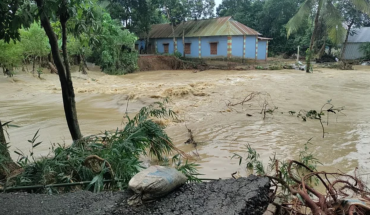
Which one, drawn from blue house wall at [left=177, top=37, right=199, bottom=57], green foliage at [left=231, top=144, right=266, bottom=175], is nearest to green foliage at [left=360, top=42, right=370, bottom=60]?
blue house wall at [left=177, top=37, right=199, bottom=57]

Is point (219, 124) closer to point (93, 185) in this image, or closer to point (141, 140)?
point (141, 140)

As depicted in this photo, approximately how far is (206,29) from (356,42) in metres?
14.8

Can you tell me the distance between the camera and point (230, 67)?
2438 centimetres

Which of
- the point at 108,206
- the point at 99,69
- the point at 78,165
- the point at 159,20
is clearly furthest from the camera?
the point at 159,20

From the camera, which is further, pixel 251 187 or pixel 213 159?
pixel 213 159

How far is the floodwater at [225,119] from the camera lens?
19.3 feet

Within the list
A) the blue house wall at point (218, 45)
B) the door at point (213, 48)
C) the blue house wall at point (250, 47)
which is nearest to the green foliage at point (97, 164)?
the blue house wall at point (218, 45)

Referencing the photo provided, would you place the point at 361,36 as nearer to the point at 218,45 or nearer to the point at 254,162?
the point at 218,45

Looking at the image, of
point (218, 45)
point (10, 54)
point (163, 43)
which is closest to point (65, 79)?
point (10, 54)

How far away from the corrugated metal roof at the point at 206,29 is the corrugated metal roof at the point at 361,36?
10.7 meters

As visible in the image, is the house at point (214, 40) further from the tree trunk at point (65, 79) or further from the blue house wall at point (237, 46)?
the tree trunk at point (65, 79)

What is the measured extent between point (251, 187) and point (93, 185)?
173 centimetres

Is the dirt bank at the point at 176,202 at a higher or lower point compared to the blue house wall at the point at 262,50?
lower

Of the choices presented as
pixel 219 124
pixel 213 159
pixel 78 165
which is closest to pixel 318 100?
pixel 219 124
